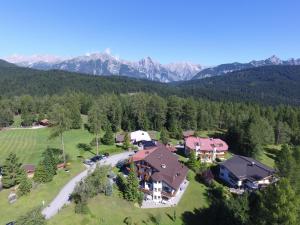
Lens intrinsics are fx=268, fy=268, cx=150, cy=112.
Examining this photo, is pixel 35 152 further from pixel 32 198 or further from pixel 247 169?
pixel 247 169

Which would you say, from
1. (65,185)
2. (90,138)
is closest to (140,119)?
(90,138)

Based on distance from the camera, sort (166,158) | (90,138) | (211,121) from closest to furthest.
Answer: (166,158) < (90,138) < (211,121)

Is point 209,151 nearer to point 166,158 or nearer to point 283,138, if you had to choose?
point 166,158

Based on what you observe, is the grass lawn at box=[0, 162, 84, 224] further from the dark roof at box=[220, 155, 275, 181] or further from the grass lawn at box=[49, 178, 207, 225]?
the dark roof at box=[220, 155, 275, 181]

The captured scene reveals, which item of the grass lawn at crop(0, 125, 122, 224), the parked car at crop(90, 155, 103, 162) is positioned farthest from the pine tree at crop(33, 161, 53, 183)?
the parked car at crop(90, 155, 103, 162)

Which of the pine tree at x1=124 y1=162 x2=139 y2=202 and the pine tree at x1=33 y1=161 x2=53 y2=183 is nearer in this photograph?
the pine tree at x1=124 y1=162 x2=139 y2=202

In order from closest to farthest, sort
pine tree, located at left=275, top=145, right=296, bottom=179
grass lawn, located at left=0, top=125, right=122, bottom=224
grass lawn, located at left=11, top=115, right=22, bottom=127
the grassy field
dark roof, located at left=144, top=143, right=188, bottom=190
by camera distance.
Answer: grass lawn, located at left=0, top=125, right=122, bottom=224 < pine tree, located at left=275, top=145, right=296, bottom=179 < dark roof, located at left=144, top=143, right=188, bottom=190 < the grassy field < grass lawn, located at left=11, top=115, right=22, bottom=127

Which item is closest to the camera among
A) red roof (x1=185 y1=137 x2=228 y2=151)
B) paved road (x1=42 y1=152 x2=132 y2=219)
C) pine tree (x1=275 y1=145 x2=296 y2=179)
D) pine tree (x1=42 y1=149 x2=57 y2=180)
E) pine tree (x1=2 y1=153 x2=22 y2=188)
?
paved road (x1=42 y1=152 x2=132 y2=219)

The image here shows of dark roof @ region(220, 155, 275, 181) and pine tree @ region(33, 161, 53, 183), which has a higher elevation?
pine tree @ region(33, 161, 53, 183)
